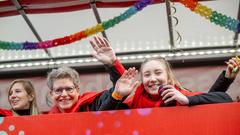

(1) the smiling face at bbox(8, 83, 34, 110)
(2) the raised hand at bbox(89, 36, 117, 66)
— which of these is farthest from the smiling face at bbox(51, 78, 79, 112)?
(1) the smiling face at bbox(8, 83, 34, 110)

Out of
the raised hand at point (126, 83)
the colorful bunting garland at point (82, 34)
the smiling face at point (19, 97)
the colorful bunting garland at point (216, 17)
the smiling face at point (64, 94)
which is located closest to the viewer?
the raised hand at point (126, 83)

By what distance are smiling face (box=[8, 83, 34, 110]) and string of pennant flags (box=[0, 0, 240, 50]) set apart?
1796 mm

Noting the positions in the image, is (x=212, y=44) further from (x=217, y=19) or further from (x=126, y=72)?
(x=126, y=72)

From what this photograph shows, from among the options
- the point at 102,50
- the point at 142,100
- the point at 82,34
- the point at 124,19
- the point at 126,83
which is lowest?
the point at 142,100

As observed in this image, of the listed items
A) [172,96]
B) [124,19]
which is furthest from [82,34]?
[172,96]

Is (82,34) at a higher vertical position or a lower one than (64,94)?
higher

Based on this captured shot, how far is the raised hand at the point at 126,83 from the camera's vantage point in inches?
87.3

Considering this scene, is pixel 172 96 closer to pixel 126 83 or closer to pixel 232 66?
pixel 126 83

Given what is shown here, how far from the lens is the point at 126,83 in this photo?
2.23 metres

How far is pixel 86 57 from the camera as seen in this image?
5797 millimetres

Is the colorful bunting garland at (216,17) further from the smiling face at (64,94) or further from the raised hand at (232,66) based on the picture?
the smiling face at (64,94)

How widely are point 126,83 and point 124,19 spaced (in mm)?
2505

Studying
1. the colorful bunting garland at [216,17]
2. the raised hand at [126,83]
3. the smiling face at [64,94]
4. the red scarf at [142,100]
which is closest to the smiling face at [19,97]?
the smiling face at [64,94]

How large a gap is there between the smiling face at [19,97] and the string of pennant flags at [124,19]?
1.80m
